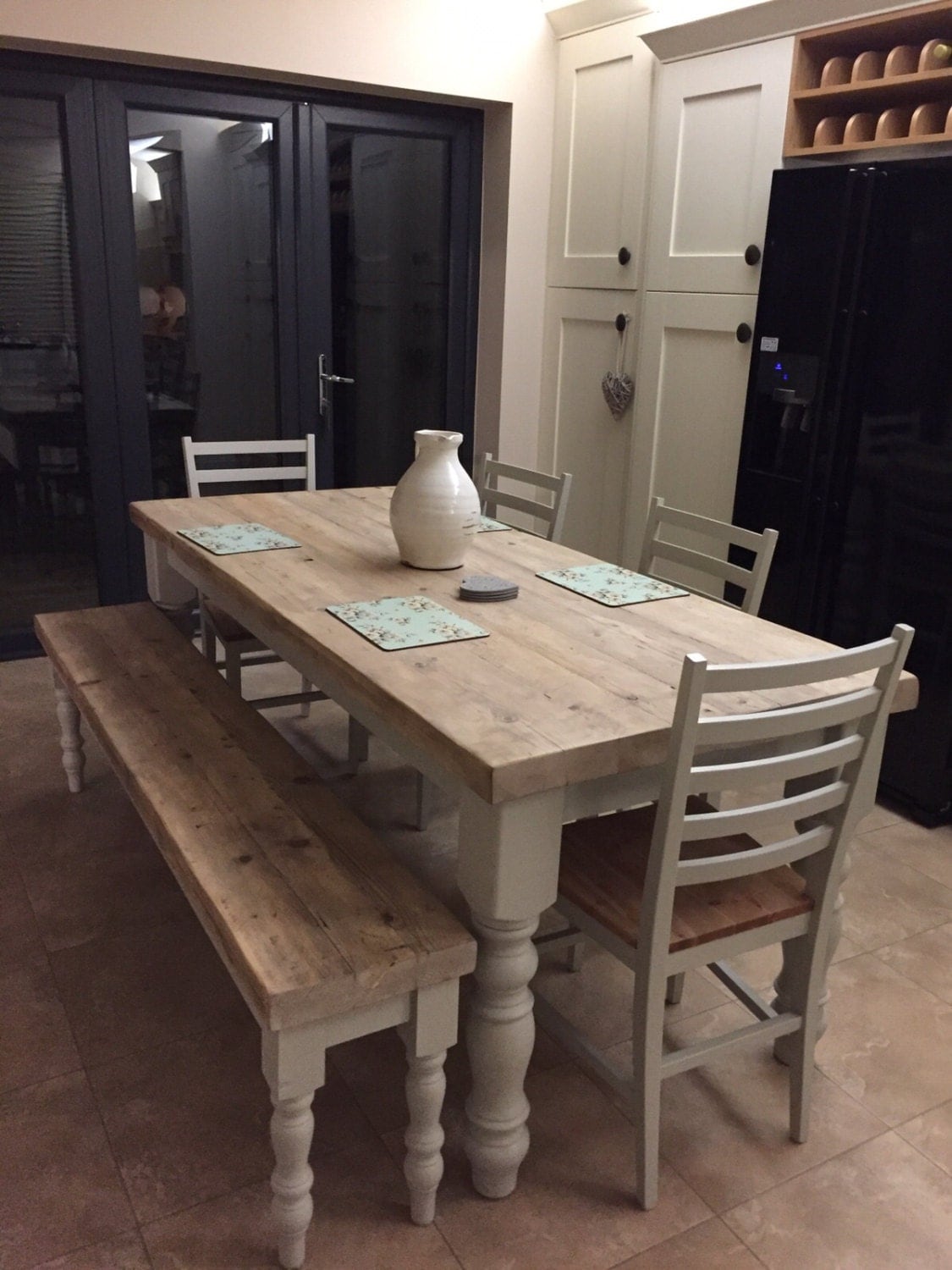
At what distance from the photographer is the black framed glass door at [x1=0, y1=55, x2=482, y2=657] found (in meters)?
3.59

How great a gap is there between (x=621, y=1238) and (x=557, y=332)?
3378 millimetres

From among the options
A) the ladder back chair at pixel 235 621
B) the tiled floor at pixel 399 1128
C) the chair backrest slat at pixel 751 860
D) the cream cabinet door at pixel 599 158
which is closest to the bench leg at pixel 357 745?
the ladder back chair at pixel 235 621

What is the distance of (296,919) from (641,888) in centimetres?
56

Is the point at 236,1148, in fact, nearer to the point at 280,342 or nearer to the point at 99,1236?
the point at 99,1236

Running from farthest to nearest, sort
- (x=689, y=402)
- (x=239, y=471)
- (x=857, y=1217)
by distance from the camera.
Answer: (x=689, y=402), (x=239, y=471), (x=857, y=1217)

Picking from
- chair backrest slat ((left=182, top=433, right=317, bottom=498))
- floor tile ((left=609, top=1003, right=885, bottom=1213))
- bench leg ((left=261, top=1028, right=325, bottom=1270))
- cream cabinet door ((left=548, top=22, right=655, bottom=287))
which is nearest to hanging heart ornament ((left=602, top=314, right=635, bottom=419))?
cream cabinet door ((left=548, top=22, right=655, bottom=287))

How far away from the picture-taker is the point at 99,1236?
1.56 m

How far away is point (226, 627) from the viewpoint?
290cm

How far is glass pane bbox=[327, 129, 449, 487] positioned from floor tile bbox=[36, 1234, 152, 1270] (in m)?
3.17

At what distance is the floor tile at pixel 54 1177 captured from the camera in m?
1.56

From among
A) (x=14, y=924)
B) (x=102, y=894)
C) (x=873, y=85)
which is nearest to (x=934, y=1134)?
(x=102, y=894)

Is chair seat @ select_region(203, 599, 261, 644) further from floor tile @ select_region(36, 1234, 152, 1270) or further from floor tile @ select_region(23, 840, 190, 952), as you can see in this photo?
floor tile @ select_region(36, 1234, 152, 1270)

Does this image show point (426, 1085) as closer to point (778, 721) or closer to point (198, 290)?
point (778, 721)

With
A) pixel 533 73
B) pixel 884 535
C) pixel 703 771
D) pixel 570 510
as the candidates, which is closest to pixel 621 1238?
pixel 703 771
